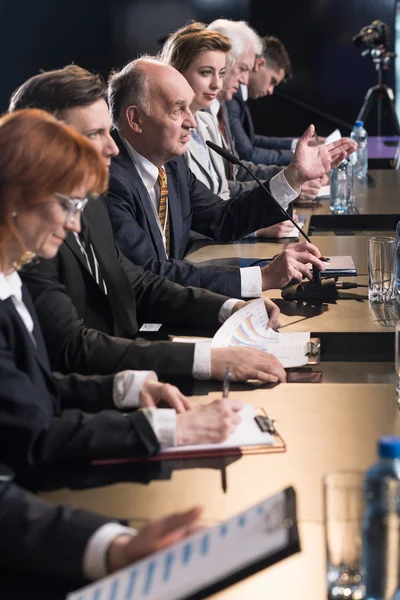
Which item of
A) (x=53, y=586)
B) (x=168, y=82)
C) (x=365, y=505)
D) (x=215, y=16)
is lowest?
(x=53, y=586)

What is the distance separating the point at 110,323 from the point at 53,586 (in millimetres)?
1170

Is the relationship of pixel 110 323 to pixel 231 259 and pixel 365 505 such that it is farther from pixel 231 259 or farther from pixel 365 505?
pixel 365 505

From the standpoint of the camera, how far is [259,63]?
593cm

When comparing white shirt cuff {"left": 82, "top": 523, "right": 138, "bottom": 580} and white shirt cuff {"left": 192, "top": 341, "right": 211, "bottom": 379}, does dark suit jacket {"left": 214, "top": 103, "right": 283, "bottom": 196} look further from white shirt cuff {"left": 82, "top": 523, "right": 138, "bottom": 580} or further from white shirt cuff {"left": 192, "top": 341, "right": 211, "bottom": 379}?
white shirt cuff {"left": 82, "top": 523, "right": 138, "bottom": 580}

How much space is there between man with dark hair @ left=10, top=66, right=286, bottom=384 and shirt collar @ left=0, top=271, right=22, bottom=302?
10.9 inches

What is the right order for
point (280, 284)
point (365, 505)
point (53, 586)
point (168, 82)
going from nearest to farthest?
point (365, 505), point (53, 586), point (280, 284), point (168, 82)

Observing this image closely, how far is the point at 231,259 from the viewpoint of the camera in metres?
2.96

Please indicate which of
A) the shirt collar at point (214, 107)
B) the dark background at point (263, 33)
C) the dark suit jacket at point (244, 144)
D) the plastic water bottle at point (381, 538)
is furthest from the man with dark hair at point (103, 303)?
the dark background at point (263, 33)

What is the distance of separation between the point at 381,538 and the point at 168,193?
2.19m

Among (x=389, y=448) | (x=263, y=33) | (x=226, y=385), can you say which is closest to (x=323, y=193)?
(x=226, y=385)

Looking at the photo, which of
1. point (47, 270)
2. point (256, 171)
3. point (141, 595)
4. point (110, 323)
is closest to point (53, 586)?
point (141, 595)

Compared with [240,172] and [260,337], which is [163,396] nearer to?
[260,337]

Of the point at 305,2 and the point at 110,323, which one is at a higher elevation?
the point at 305,2

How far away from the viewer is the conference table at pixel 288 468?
1.13 m
